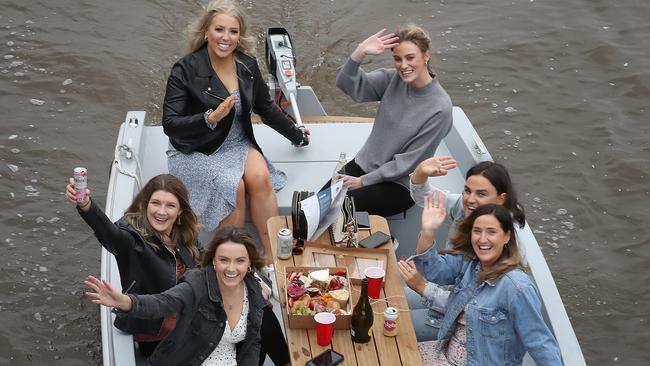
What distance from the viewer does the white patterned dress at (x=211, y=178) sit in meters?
4.20

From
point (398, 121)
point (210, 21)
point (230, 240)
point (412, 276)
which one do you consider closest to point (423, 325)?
point (412, 276)

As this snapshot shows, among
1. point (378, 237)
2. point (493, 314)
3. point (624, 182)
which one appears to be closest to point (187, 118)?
point (378, 237)

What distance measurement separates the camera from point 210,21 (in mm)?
4078

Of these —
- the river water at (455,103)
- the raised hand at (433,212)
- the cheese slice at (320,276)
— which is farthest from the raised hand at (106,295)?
the river water at (455,103)

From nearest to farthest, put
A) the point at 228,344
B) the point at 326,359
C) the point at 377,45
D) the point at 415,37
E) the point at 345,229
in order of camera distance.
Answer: the point at 326,359
the point at 228,344
the point at 345,229
the point at 415,37
the point at 377,45

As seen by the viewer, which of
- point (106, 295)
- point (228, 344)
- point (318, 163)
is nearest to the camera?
point (106, 295)

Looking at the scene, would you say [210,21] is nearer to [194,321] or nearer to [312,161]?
[312,161]

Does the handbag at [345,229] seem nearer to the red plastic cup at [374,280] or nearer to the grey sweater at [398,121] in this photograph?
the red plastic cup at [374,280]

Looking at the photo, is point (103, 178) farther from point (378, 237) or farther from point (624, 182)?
point (624, 182)

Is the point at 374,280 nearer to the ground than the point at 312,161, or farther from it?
farther from it

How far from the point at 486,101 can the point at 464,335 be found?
14.8 ft

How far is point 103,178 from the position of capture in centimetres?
636

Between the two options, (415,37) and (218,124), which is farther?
(218,124)

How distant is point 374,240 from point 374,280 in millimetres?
368
